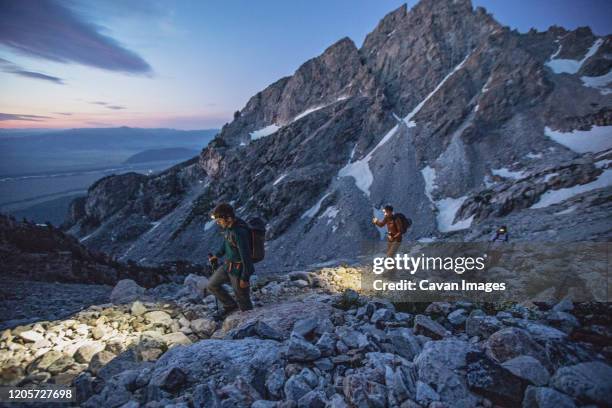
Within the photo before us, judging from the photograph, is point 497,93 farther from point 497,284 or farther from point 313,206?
point 497,284

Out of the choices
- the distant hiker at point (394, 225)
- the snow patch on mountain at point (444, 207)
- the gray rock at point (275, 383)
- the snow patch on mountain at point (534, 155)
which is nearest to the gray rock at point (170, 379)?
the gray rock at point (275, 383)

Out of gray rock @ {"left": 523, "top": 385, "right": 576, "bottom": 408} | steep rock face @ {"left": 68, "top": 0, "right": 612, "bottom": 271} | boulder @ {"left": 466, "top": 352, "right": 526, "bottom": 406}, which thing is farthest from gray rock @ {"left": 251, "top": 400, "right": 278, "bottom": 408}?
steep rock face @ {"left": 68, "top": 0, "right": 612, "bottom": 271}

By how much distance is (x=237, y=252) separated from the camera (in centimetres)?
702

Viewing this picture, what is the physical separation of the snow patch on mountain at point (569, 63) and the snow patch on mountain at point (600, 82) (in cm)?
443

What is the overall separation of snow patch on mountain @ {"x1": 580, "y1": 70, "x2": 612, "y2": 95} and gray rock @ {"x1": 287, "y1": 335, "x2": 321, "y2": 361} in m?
65.7

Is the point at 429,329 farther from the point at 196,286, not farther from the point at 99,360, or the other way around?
the point at 196,286

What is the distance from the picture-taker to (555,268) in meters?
8.76

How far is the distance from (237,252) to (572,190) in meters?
28.7

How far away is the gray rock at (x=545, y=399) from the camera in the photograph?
2817 mm

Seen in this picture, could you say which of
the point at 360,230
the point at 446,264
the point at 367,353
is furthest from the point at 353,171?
the point at 367,353

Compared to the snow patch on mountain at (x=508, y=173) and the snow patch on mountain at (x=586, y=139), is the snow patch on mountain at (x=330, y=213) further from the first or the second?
the snow patch on mountain at (x=586, y=139)

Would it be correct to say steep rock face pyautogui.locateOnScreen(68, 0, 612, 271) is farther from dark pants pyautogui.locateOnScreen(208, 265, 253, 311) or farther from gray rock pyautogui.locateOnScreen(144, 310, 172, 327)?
gray rock pyautogui.locateOnScreen(144, 310, 172, 327)

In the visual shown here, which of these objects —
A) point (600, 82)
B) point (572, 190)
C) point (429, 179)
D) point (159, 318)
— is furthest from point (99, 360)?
point (600, 82)

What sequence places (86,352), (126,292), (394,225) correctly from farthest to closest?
(394,225), (126,292), (86,352)
